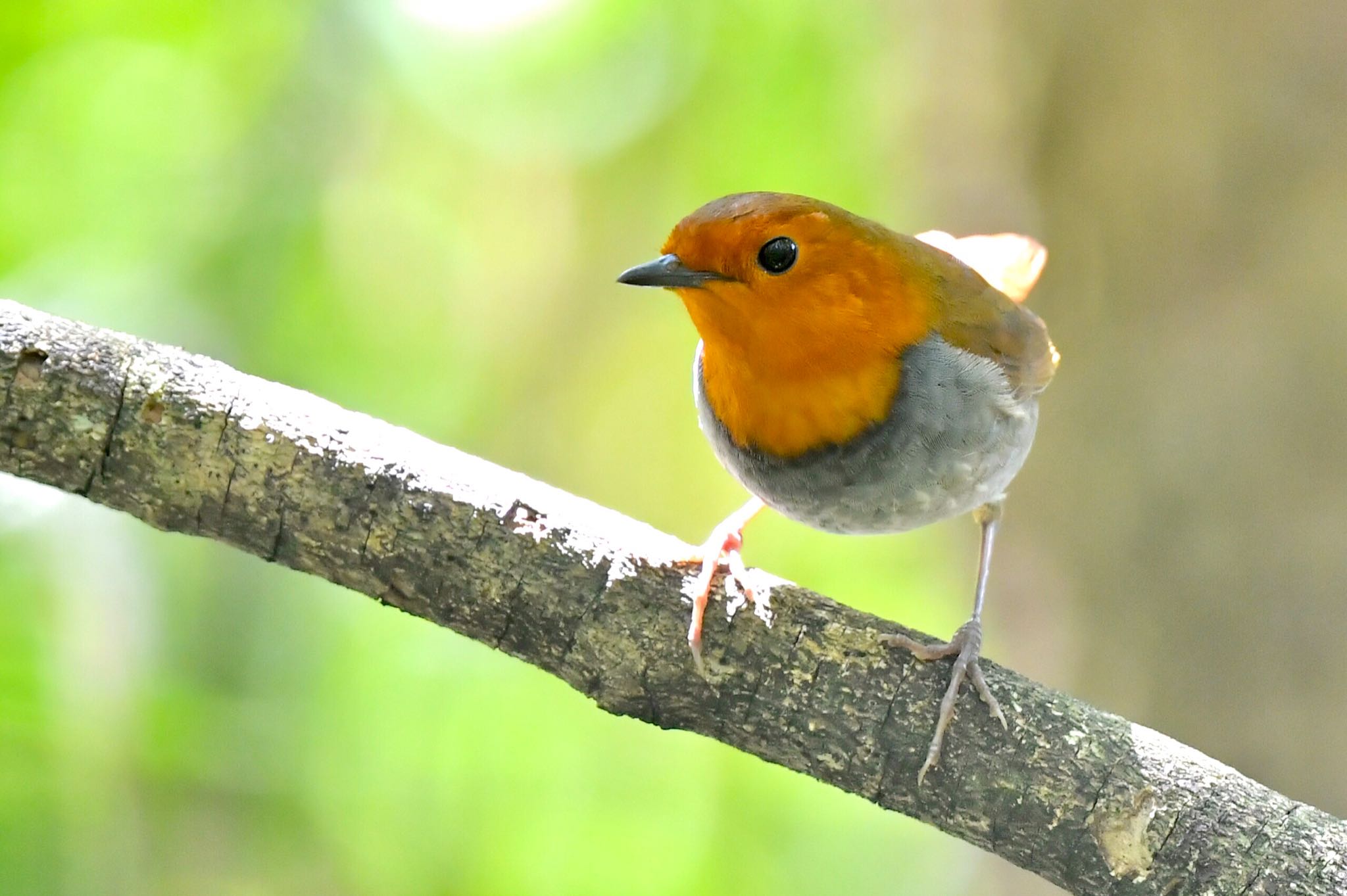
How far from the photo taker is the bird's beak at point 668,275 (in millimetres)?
2383

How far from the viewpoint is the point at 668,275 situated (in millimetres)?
2412

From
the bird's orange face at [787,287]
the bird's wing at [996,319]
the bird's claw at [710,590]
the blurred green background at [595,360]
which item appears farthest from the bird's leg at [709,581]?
the blurred green background at [595,360]

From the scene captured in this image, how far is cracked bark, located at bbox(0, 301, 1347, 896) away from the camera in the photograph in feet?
6.78

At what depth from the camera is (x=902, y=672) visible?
222cm

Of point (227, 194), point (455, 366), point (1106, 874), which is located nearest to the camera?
point (1106, 874)

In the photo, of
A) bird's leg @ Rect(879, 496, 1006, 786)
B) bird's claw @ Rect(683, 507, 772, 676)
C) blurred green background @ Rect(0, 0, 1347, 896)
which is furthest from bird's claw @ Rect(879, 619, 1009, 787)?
blurred green background @ Rect(0, 0, 1347, 896)

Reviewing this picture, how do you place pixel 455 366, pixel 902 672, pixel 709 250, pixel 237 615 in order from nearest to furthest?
pixel 902 672 < pixel 709 250 < pixel 237 615 < pixel 455 366

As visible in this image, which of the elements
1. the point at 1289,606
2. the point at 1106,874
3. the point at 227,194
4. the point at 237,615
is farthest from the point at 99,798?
the point at 1289,606

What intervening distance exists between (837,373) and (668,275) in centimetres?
47

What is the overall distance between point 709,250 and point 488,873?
3155 mm

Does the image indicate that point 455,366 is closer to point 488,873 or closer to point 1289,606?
point 488,873

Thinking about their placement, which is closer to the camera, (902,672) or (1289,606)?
(902,672)

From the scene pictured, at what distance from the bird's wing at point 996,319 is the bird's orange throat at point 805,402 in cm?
29

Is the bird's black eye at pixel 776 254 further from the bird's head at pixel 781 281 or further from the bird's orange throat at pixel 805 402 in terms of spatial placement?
the bird's orange throat at pixel 805 402
